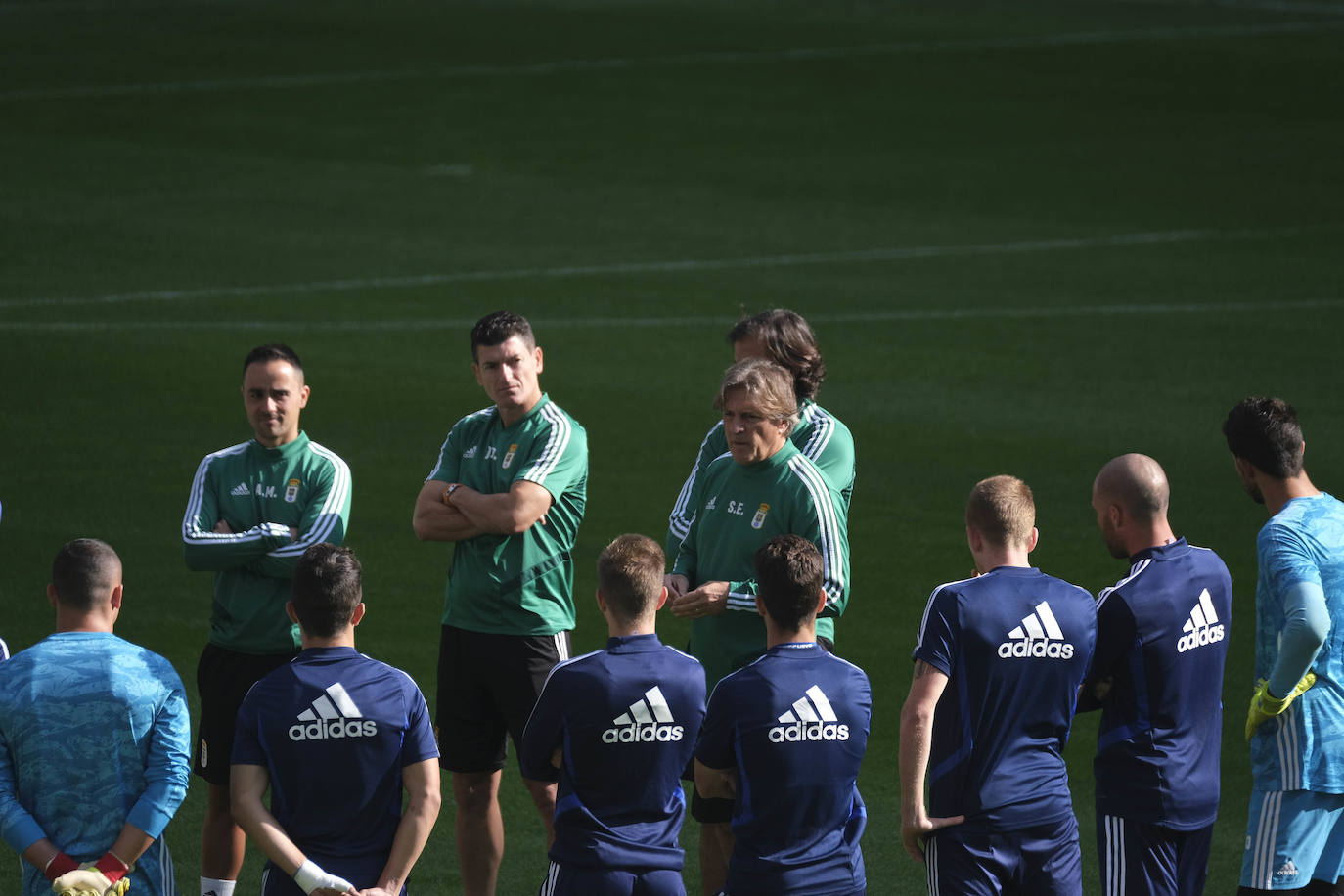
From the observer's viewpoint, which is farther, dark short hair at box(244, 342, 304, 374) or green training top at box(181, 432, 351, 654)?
dark short hair at box(244, 342, 304, 374)

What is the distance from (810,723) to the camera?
556 centimetres

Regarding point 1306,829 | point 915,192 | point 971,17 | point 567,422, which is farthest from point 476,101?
point 1306,829

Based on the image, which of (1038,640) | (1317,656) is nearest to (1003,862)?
(1038,640)

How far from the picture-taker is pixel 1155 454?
1617 centimetres

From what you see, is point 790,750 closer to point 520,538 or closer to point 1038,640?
point 1038,640

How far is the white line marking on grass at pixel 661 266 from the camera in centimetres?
2225

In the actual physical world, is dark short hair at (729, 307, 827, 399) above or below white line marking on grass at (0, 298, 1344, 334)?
below

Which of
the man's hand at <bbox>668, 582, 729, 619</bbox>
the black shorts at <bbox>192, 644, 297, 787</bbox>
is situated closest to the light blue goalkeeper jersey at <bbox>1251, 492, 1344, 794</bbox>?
the man's hand at <bbox>668, 582, 729, 619</bbox>

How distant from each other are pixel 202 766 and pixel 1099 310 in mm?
16816

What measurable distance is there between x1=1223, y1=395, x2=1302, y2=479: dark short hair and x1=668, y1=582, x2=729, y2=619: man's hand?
1.99 m

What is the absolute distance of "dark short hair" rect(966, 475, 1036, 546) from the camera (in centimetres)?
600

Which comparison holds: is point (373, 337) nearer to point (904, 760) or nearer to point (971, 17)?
point (904, 760)

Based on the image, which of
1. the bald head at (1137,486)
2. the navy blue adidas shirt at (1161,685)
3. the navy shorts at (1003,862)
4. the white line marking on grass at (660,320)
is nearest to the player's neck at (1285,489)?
the navy blue adidas shirt at (1161,685)

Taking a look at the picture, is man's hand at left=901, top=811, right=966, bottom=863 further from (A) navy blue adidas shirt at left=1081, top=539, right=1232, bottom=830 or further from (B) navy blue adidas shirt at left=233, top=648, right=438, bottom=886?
(B) navy blue adidas shirt at left=233, top=648, right=438, bottom=886
